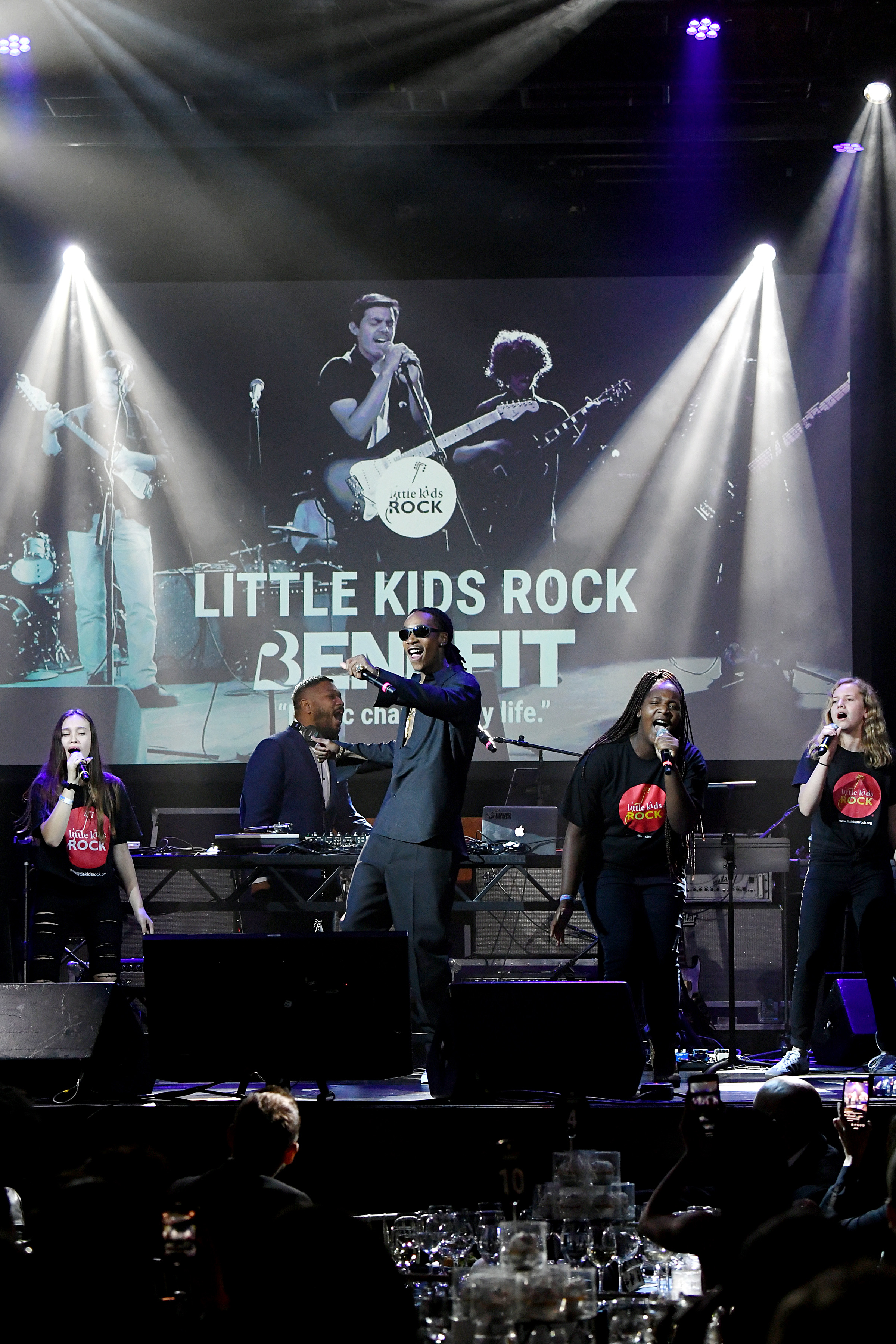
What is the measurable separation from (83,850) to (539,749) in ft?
8.06

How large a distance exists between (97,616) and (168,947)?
4.37 metres

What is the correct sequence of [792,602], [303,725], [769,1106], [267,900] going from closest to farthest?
[769,1106]
[267,900]
[303,725]
[792,602]

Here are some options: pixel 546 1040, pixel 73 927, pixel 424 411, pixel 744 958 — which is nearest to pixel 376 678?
pixel 546 1040

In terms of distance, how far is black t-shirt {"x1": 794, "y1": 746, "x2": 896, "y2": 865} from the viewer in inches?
221

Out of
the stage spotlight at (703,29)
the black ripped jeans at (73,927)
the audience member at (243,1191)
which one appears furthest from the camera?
the stage spotlight at (703,29)

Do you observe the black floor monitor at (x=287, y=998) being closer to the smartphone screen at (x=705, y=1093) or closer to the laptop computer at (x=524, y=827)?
the smartphone screen at (x=705, y=1093)

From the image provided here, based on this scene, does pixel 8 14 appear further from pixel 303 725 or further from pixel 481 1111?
pixel 481 1111

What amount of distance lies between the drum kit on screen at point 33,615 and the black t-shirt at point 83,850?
7.03ft

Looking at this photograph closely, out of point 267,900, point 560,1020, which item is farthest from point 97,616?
point 560,1020

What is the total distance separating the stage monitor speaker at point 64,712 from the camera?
8.58 metres

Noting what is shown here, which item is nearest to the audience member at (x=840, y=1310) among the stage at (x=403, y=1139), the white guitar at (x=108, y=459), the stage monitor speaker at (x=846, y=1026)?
the stage at (x=403, y=1139)

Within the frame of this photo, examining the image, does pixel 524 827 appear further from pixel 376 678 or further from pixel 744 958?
pixel 376 678

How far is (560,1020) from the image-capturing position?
15.7ft

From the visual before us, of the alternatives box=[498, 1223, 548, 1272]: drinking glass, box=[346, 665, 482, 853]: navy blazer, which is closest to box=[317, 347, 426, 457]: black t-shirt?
box=[346, 665, 482, 853]: navy blazer
